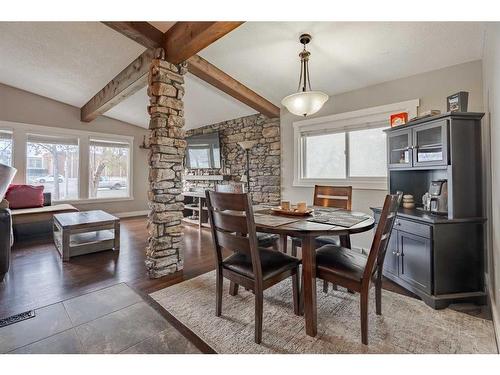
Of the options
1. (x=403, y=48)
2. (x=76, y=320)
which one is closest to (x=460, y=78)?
(x=403, y=48)

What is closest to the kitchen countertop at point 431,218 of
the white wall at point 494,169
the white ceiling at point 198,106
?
the white wall at point 494,169

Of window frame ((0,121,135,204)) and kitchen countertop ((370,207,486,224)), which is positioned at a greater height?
window frame ((0,121,135,204))

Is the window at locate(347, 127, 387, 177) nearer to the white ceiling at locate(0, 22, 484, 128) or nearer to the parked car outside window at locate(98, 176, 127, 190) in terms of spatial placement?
the white ceiling at locate(0, 22, 484, 128)

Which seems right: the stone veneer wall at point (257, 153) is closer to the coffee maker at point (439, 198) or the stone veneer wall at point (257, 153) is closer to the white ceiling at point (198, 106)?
the white ceiling at point (198, 106)

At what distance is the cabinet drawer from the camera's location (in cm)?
193

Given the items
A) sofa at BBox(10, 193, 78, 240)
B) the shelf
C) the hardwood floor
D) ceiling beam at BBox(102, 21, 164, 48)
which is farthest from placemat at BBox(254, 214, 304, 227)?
sofa at BBox(10, 193, 78, 240)

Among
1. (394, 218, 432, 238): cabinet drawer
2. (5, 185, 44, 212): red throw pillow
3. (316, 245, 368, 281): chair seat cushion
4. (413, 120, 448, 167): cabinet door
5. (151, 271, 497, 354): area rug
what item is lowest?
(151, 271, 497, 354): area rug

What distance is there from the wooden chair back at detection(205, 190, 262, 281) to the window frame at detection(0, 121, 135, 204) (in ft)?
16.7

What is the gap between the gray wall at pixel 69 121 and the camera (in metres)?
4.49

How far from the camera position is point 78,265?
108 inches

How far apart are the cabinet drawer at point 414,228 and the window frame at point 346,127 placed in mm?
931
